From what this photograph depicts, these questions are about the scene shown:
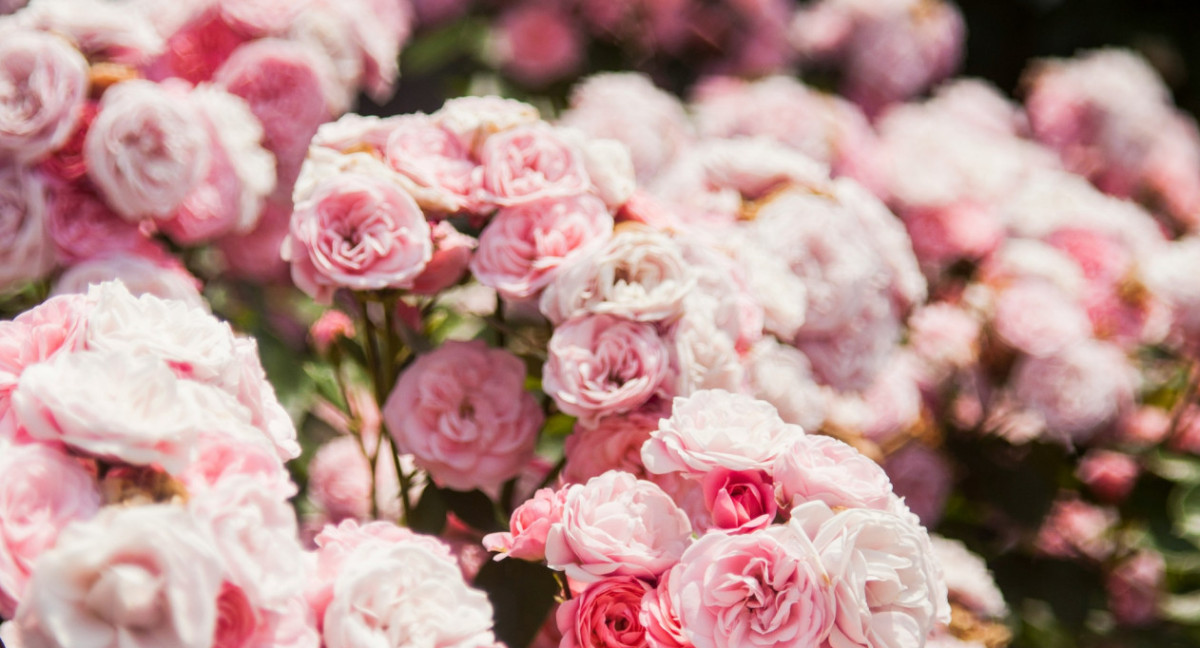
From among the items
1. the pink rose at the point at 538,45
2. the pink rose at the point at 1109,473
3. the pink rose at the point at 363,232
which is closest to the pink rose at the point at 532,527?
the pink rose at the point at 363,232

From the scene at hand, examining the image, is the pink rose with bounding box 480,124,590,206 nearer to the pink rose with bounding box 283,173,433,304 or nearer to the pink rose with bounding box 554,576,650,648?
the pink rose with bounding box 283,173,433,304

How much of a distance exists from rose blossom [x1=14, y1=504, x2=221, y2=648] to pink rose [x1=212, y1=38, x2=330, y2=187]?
0.76 m

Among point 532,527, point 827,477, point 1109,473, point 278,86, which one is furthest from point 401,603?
point 1109,473

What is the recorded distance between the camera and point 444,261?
841 millimetres

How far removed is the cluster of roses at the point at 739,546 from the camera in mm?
549

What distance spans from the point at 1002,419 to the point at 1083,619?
0.90ft

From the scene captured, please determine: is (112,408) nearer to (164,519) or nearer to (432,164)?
(164,519)

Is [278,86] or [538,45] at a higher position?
[278,86]

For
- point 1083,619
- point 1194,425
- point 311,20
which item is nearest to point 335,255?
point 311,20

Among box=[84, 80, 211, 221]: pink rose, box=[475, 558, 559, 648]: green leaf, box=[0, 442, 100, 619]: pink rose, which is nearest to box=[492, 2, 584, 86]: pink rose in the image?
box=[84, 80, 211, 221]: pink rose

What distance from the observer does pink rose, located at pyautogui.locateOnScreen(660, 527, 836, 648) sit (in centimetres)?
54

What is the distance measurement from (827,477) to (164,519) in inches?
14.0

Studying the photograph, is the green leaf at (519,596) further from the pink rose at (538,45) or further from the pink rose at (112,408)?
the pink rose at (538,45)

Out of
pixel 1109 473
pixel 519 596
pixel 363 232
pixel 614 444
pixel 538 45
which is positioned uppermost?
pixel 363 232
